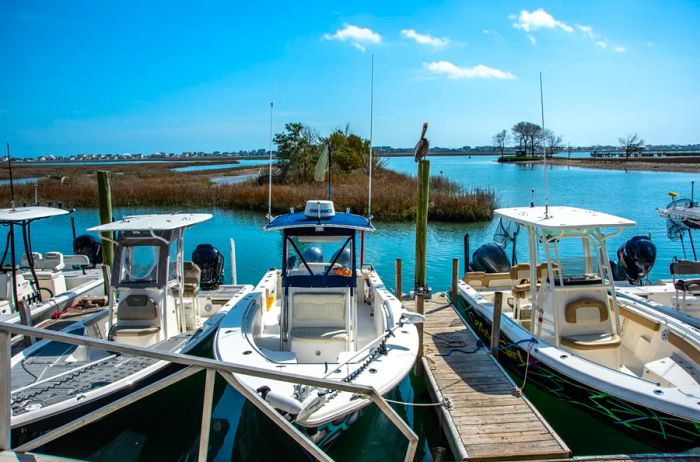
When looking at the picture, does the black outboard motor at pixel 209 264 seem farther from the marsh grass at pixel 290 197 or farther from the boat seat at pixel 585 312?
the marsh grass at pixel 290 197

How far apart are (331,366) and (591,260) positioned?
482cm

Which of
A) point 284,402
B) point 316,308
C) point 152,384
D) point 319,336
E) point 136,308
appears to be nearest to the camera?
point 152,384

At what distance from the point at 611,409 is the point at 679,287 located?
14.2 feet

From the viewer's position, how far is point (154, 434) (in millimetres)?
6988

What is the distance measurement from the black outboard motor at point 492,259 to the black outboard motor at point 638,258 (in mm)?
3044

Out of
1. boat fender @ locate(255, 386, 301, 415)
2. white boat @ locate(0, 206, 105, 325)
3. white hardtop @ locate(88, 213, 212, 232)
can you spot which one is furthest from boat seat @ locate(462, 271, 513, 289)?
white boat @ locate(0, 206, 105, 325)

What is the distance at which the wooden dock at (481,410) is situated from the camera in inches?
217

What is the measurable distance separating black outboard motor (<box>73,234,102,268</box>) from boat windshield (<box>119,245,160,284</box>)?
8.42 m

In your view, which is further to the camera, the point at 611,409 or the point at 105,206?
the point at 105,206

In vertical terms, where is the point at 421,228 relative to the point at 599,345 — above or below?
above

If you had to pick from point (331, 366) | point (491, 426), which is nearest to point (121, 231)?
point (331, 366)

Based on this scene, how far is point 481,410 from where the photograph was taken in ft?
20.7

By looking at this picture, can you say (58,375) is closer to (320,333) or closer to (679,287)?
(320,333)

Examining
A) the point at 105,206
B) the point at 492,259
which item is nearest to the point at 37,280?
the point at 105,206
